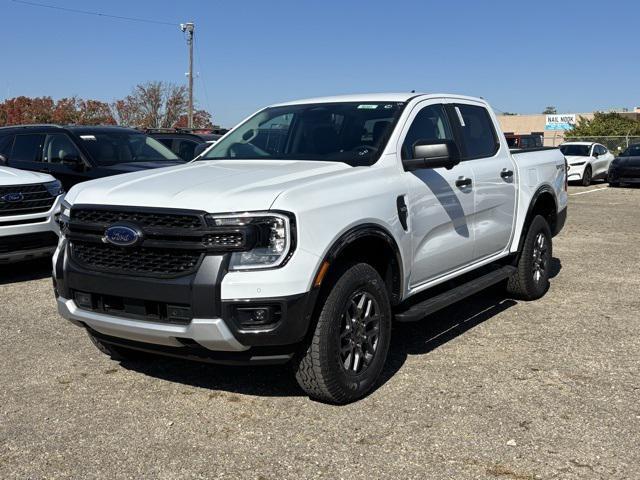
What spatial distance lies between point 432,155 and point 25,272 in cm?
591

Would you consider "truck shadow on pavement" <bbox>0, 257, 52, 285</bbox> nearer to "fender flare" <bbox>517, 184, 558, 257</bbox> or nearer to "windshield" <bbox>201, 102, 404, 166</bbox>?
"windshield" <bbox>201, 102, 404, 166</bbox>

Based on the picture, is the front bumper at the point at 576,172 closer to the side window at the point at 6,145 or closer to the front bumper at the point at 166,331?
the side window at the point at 6,145

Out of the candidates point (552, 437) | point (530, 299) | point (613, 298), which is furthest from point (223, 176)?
point (613, 298)

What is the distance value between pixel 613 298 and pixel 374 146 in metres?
3.60

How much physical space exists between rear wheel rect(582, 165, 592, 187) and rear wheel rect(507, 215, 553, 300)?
57.6 ft

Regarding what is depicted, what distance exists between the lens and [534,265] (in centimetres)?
677

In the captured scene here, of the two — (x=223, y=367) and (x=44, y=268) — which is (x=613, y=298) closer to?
(x=223, y=367)

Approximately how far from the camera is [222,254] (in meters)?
3.66

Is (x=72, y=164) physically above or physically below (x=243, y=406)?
above

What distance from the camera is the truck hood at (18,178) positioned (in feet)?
25.2

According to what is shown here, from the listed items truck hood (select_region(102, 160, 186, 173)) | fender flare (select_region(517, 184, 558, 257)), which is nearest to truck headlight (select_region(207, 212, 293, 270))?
fender flare (select_region(517, 184, 558, 257))

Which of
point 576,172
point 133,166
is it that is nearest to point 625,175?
point 576,172

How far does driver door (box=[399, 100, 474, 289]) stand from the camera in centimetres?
475

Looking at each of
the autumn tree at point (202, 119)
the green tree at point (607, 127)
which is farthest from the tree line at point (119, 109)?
the green tree at point (607, 127)
